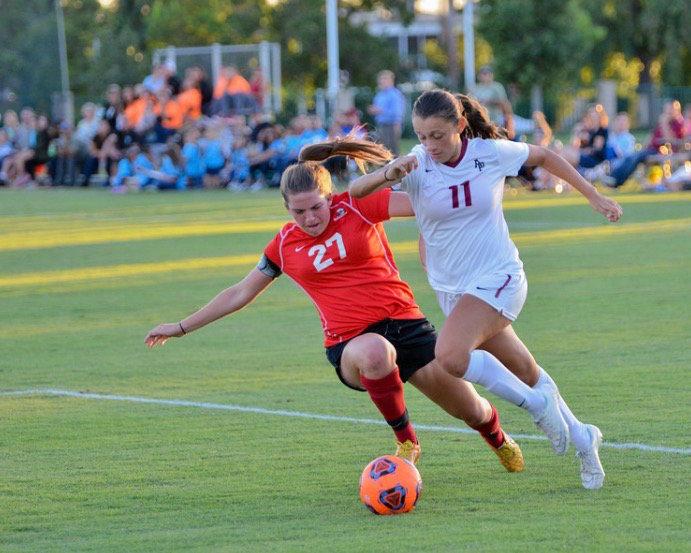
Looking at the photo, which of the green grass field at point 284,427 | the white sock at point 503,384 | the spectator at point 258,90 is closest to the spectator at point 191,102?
the spectator at point 258,90

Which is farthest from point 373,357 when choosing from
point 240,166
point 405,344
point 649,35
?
point 649,35

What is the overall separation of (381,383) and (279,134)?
82.0 ft

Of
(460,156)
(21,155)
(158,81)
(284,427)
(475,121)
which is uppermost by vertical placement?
(475,121)

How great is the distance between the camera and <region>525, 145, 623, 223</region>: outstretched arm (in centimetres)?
664

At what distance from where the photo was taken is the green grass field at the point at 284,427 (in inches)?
229

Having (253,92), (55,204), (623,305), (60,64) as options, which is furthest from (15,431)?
(60,64)

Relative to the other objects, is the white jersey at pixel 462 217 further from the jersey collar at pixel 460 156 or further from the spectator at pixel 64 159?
the spectator at pixel 64 159

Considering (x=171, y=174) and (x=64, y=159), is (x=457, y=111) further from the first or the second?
(x=64, y=159)

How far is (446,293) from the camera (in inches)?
265

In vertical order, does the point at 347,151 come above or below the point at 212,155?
above

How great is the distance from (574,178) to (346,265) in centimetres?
112

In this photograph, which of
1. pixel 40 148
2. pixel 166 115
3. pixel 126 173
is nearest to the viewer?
pixel 166 115

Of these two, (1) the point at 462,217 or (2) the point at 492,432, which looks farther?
(2) the point at 492,432

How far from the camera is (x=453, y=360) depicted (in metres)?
6.40
